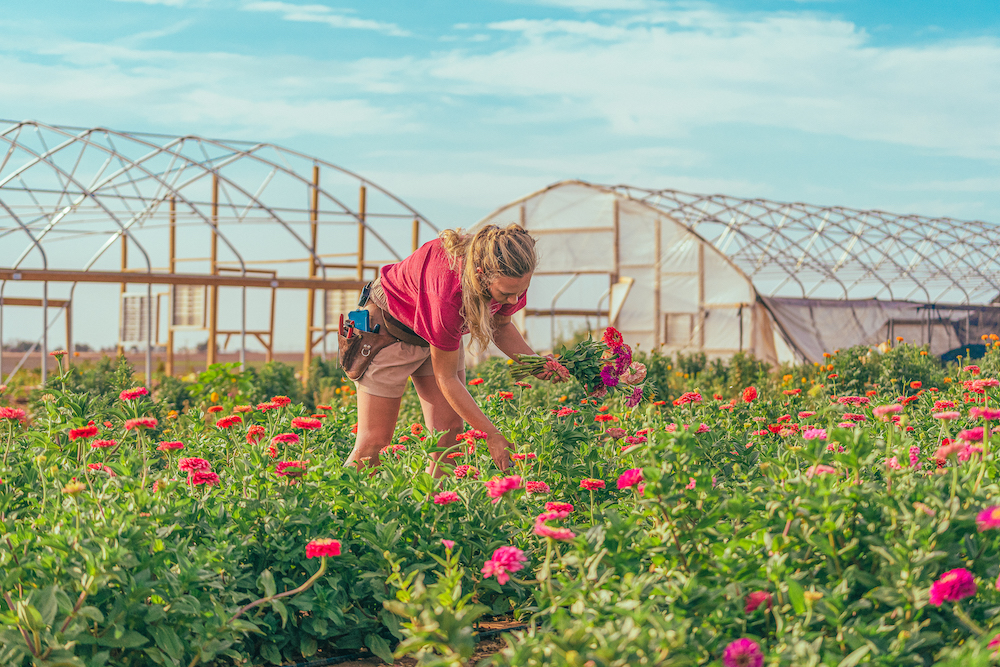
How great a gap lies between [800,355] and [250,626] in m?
13.7

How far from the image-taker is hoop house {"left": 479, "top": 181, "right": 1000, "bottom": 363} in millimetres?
14797

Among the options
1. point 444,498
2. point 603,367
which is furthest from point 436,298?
point 603,367

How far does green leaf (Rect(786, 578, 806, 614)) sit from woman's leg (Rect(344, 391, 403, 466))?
2053 millimetres

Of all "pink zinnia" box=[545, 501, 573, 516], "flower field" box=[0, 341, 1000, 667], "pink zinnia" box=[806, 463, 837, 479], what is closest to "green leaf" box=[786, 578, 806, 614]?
"flower field" box=[0, 341, 1000, 667]

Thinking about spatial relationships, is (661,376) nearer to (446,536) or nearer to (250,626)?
(446,536)

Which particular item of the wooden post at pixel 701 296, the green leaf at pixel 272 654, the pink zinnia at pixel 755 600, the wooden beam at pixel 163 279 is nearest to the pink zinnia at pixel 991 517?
the pink zinnia at pixel 755 600

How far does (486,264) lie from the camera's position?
2930 mm

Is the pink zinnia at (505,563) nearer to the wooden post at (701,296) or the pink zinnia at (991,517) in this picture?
the pink zinnia at (991,517)

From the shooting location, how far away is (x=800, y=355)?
575 inches

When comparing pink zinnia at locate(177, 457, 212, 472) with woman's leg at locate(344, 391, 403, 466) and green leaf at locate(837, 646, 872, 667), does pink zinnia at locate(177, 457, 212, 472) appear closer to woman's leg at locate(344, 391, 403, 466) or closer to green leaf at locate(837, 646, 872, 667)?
woman's leg at locate(344, 391, 403, 466)

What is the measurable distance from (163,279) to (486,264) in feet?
31.2

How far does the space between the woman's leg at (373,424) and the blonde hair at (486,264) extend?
28.4 inches

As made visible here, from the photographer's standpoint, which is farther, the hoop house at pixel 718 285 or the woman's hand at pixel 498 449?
the hoop house at pixel 718 285

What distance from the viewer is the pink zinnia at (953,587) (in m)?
1.81
